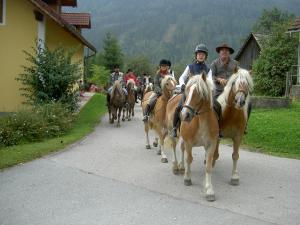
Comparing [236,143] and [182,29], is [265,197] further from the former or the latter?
[182,29]

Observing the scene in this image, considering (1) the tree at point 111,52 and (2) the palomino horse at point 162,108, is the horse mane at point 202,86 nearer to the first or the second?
(2) the palomino horse at point 162,108

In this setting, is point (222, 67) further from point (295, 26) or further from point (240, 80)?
point (295, 26)

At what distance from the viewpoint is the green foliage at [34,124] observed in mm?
13047

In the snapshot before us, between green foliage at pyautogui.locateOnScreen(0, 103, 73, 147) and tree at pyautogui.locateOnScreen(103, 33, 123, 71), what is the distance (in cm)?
4291

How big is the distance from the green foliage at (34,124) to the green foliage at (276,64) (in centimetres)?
1644

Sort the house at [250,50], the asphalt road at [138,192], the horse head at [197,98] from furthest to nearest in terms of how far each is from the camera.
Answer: the house at [250,50] < the horse head at [197,98] < the asphalt road at [138,192]

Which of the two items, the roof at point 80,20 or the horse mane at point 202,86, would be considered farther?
the roof at point 80,20

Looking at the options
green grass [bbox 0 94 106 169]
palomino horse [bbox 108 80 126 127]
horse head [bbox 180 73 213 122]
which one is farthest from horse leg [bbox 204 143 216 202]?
palomino horse [bbox 108 80 126 127]

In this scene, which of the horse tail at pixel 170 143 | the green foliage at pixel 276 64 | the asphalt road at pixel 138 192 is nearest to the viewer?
the asphalt road at pixel 138 192

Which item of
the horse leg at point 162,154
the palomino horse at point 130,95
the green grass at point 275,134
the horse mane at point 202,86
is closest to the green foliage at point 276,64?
the palomino horse at point 130,95

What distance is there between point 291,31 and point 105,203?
24.1 meters

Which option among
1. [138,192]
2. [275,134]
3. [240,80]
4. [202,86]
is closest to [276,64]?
[275,134]

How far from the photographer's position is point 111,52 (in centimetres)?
5894

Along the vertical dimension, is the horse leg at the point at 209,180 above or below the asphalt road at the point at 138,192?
above
